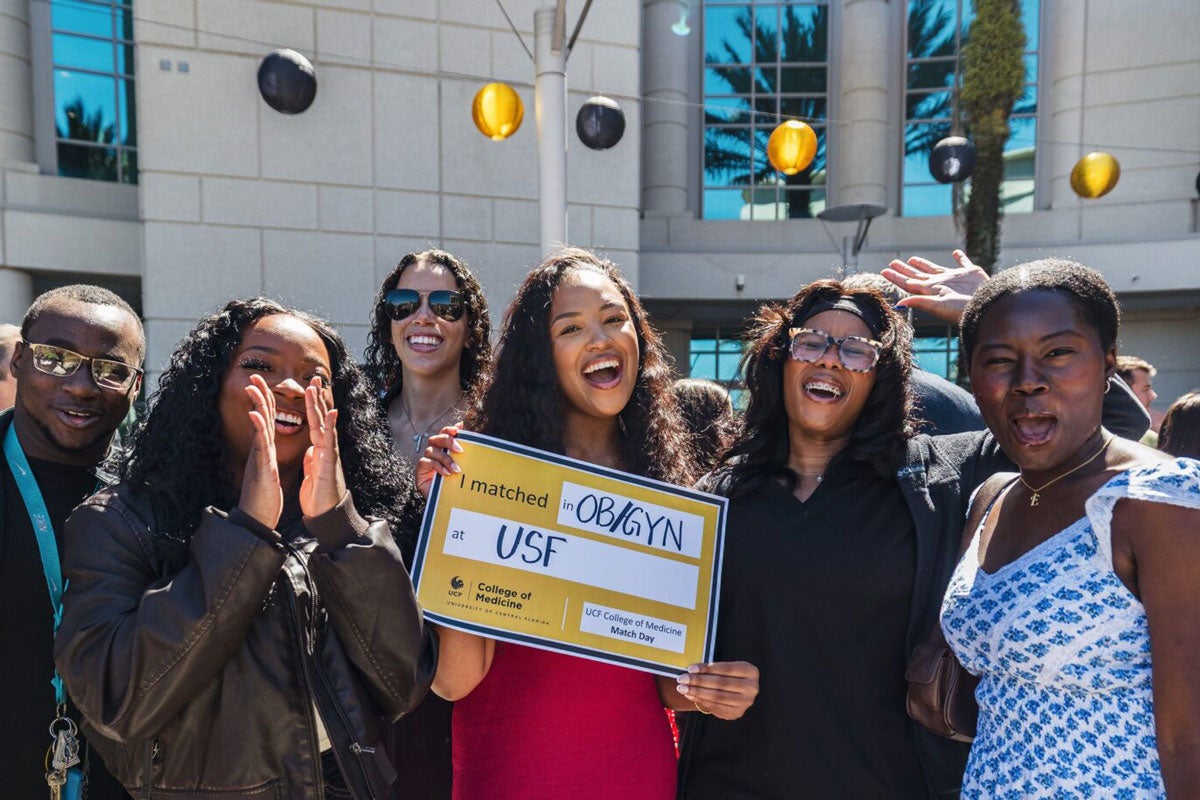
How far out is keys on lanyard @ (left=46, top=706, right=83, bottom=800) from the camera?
2.04m

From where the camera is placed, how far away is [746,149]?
15406 mm

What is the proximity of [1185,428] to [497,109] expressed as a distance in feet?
18.4

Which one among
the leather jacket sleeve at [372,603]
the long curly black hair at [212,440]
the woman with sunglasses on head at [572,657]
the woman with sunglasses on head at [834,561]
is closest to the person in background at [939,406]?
the woman with sunglasses on head at [834,561]

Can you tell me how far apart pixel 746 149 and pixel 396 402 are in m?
12.9

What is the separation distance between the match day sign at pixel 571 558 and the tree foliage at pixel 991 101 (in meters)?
12.7

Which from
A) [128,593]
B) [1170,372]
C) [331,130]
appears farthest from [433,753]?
[1170,372]

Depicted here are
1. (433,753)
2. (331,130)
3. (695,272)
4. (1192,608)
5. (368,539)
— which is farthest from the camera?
(695,272)

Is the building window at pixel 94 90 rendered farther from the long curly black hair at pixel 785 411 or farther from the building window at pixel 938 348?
the building window at pixel 938 348

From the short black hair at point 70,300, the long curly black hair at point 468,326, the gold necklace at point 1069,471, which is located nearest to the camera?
the gold necklace at point 1069,471

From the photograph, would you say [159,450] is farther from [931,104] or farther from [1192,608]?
[931,104]

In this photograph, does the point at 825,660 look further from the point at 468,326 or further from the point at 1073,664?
the point at 468,326

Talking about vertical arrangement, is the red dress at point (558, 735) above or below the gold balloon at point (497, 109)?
below

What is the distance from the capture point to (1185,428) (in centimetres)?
396

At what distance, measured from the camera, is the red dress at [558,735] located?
2.18 m
